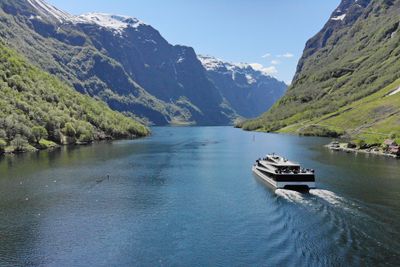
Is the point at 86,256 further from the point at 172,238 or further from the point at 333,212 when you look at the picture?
the point at 333,212

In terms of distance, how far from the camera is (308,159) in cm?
17388

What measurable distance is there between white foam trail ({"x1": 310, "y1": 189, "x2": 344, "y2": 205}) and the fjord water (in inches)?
9.6

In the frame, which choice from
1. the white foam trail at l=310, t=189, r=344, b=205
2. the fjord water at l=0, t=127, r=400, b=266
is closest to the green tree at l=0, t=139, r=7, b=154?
the fjord water at l=0, t=127, r=400, b=266

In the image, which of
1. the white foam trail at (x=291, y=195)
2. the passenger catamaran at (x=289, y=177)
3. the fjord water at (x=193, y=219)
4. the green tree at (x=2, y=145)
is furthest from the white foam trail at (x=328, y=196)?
the green tree at (x=2, y=145)

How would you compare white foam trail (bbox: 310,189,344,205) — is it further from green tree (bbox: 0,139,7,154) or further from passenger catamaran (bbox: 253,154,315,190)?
green tree (bbox: 0,139,7,154)

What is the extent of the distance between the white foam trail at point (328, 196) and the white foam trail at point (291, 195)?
4.29 meters

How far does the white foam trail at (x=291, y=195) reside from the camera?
315 ft

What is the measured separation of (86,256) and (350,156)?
153 m

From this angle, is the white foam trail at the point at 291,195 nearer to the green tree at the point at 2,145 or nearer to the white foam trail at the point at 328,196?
the white foam trail at the point at 328,196

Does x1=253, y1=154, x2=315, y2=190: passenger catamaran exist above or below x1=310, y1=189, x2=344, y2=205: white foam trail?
above

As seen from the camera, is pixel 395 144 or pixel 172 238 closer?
pixel 172 238

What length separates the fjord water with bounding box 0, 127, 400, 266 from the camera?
61.2m

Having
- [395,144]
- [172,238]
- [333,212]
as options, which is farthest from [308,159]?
[172,238]

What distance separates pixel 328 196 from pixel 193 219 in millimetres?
36303
